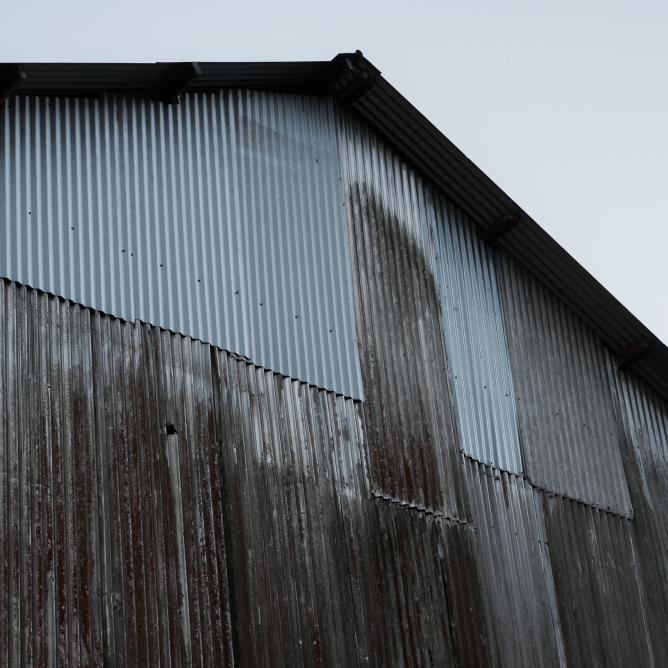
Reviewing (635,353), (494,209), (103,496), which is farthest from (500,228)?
→ (103,496)

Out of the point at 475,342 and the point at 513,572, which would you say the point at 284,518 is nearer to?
the point at 513,572

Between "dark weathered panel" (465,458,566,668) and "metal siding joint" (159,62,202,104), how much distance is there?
6090 mm

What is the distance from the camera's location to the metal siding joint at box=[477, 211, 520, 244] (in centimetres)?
1550

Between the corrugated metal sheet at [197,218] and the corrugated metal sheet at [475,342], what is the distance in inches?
83.6

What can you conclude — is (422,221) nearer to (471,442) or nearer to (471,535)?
(471,442)

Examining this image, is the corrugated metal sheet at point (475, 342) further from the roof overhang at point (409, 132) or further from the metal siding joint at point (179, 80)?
the metal siding joint at point (179, 80)

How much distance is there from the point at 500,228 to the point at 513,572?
5.10 metres

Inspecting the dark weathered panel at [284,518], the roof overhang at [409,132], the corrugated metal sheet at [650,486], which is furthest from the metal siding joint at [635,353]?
the dark weathered panel at [284,518]

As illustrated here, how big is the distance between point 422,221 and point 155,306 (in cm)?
526

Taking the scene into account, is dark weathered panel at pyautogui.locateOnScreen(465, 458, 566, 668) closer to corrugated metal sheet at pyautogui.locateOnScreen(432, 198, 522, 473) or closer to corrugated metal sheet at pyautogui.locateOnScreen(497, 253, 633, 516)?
corrugated metal sheet at pyautogui.locateOnScreen(432, 198, 522, 473)

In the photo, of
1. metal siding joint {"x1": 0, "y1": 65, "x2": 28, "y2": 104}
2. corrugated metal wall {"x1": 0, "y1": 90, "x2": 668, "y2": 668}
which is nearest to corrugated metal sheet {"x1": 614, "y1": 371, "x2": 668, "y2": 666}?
corrugated metal wall {"x1": 0, "y1": 90, "x2": 668, "y2": 668}

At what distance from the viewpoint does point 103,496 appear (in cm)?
963

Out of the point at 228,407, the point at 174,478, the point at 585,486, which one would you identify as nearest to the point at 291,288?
the point at 228,407

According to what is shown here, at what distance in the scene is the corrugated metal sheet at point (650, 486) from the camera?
16.1 meters
